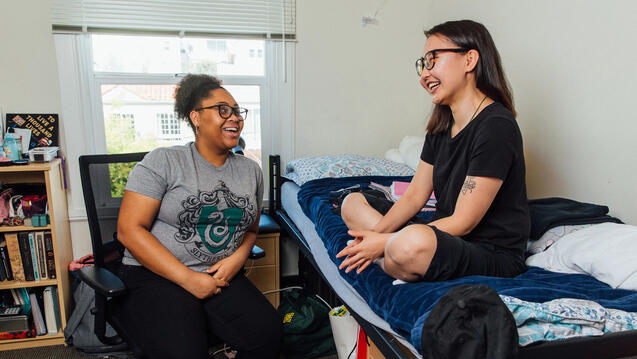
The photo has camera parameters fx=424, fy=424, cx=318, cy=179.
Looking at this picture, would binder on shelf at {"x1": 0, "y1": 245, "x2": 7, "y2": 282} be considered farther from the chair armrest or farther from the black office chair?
the chair armrest

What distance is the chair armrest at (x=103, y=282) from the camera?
128 centimetres

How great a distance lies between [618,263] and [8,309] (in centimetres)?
260

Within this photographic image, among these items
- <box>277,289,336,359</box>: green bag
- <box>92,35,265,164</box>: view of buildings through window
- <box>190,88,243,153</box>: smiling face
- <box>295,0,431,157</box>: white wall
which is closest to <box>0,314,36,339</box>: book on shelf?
<box>92,35,265,164</box>: view of buildings through window

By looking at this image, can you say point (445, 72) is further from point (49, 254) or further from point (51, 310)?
point (51, 310)

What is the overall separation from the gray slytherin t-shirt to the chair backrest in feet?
0.41

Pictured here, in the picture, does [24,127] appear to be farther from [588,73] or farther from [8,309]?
[588,73]

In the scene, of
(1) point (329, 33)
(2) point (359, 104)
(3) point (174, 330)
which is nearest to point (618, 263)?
(3) point (174, 330)

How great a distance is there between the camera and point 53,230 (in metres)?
2.11

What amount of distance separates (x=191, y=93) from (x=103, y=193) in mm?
514

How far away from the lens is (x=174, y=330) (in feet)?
4.38

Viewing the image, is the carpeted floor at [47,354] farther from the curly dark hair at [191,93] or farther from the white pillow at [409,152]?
the white pillow at [409,152]

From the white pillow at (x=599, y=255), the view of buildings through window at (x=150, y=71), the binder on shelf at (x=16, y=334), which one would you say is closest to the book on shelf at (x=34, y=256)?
the binder on shelf at (x=16, y=334)

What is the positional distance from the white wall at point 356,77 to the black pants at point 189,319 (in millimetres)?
1440

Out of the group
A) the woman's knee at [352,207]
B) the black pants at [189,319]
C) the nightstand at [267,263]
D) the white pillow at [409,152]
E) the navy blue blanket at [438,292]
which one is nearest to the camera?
the navy blue blanket at [438,292]
